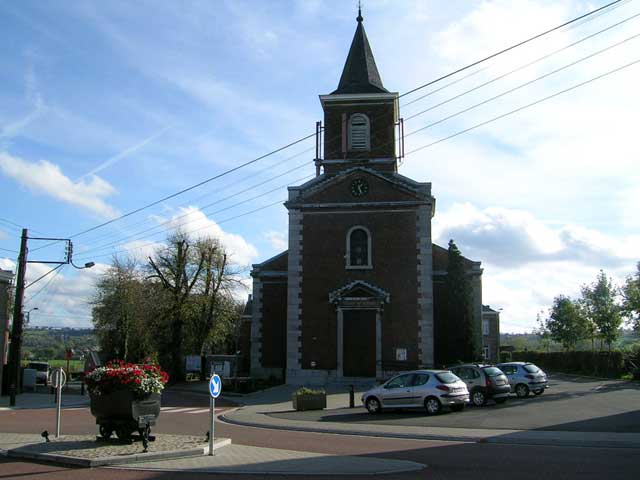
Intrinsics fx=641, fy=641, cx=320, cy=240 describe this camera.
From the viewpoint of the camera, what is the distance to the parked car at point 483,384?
917 inches

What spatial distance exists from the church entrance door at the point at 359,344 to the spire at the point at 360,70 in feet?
45.1

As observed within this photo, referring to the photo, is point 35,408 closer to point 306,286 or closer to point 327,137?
point 306,286

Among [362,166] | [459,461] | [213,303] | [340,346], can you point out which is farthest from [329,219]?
[459,461]

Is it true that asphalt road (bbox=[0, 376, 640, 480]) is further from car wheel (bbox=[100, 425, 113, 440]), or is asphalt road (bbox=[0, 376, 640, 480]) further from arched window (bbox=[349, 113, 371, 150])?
arched window (bbox=[349, 113, 371, 150])

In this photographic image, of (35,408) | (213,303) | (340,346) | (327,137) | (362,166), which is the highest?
(327,137)

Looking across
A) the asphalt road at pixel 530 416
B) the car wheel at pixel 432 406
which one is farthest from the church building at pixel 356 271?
the car wheel at pixel 432 406

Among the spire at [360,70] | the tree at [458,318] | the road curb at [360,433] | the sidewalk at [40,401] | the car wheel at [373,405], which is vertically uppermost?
the spire at [360,70]

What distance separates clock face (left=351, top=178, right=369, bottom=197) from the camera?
36031 millimetres

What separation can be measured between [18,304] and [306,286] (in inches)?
570

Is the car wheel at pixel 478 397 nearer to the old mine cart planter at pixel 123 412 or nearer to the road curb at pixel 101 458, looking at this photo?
the road curb at pixel 101 458

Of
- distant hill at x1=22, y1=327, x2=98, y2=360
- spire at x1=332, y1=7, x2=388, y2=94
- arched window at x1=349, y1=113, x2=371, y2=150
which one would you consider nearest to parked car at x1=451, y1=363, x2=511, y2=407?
arched window at x1=349, y1=113, x2=371, y2=150

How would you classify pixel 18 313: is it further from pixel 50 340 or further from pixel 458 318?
pixel 50 340

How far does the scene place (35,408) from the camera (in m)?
26.7

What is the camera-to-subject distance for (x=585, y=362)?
5084 cm
